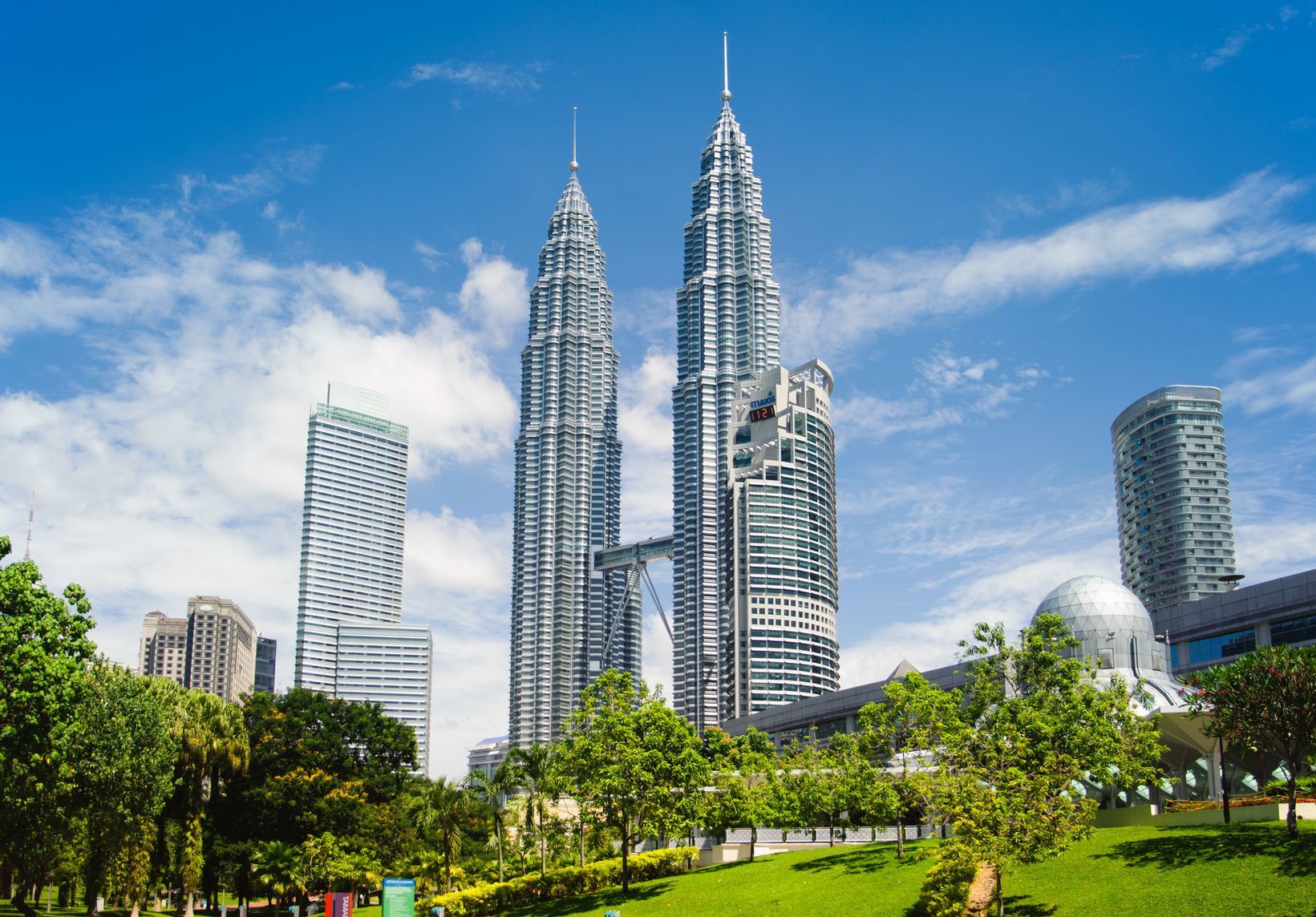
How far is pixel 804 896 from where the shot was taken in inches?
2127

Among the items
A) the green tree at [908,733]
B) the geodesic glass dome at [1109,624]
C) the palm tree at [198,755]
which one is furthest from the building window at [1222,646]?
the palm tree at [198,755]

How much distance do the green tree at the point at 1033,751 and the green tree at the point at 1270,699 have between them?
18.4 ft

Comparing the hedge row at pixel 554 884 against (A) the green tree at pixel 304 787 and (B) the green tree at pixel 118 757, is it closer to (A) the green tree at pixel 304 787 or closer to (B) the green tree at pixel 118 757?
(A) the green tree at pixel 304 787

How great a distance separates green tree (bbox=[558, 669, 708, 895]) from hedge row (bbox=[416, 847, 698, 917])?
404cm

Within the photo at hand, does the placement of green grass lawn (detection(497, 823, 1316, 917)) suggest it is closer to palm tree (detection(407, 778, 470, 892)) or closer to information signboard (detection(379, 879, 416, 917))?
information signboard (detection(379, 879, 416, 917))

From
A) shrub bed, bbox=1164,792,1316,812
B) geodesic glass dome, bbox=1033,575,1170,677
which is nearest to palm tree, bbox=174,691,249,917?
shrub bed, bbox=1164,792,1316,812

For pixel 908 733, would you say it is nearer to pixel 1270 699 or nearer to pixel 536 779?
pixel 536 779

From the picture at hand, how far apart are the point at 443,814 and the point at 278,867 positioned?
38.5 ft

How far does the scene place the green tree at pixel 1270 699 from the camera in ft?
159

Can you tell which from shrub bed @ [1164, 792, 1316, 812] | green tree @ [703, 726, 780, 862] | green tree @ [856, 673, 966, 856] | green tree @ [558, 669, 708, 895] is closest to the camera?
shrub bed @ [1164, 792, 1316, 812]

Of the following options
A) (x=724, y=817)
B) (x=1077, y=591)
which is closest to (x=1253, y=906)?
(x=724, y=817)

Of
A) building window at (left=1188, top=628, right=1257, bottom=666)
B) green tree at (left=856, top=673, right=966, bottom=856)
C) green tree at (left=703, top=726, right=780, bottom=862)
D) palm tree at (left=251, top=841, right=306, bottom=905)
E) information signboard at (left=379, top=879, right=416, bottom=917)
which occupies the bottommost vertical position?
palm tree at (left=251, top=841, right=306, bottom=905)

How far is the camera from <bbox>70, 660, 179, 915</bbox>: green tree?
56.0 m

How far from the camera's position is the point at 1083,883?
46.6 metres
